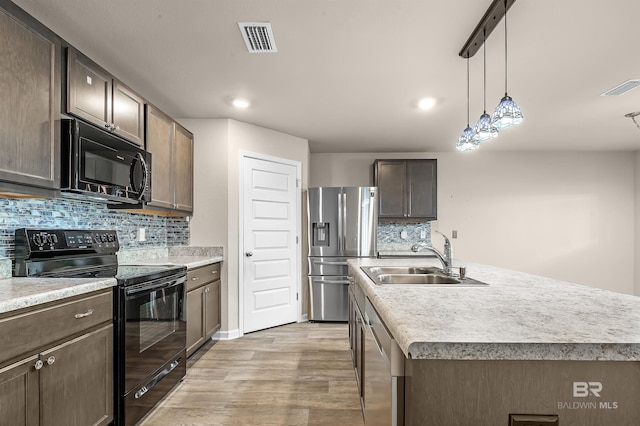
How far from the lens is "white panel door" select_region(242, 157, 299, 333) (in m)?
4.06

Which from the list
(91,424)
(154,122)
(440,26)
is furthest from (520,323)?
(154,122)

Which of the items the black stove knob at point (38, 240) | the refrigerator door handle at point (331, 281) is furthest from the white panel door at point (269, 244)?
the black stove knob at point (38, 240)

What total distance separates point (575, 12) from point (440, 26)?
68cm

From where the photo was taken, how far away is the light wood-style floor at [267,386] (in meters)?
2.27

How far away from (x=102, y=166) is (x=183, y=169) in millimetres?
1398

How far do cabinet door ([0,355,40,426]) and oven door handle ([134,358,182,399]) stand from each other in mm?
698

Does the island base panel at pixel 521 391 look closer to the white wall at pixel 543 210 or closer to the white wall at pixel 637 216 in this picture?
the white wall at pixel 543 210

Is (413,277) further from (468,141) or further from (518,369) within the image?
(518,369)

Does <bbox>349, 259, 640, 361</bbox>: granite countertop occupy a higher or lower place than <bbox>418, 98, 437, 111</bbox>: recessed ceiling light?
lower

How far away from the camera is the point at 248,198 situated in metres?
4.08

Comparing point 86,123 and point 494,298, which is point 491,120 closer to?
point 494,298

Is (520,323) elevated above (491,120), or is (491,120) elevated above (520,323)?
(491,120)

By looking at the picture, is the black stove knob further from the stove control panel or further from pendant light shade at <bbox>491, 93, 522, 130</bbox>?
pendant light shade at <bbox>491, 93, 522, 130</bbox>

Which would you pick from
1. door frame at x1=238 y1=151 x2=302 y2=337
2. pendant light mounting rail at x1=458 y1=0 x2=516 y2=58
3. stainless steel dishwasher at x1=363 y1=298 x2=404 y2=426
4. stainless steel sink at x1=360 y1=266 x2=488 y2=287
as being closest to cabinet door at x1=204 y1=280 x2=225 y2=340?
door frame at x1=238 y1=151 x2=302 y2=337
